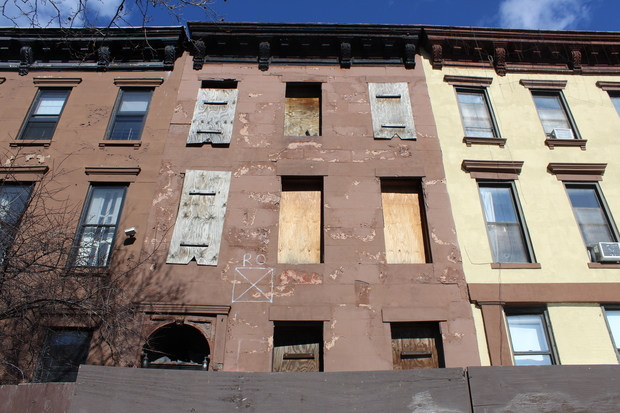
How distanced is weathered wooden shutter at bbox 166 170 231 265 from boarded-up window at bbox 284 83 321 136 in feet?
7.56

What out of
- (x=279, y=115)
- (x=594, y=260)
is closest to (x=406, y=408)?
(x=594, y=260)

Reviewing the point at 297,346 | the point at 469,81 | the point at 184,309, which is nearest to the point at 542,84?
the point at 469,81

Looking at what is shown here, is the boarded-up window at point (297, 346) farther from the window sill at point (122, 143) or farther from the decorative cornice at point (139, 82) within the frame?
A: the decorative cornice at point (139, 82)

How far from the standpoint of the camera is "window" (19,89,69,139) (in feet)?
35.5

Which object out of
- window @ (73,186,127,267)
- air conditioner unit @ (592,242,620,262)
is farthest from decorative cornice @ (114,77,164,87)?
air conditioner unit @ (592,242,620,262)

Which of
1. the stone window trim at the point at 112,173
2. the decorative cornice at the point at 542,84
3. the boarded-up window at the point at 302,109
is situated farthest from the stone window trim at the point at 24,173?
the decorative cornice at the point at 542,84

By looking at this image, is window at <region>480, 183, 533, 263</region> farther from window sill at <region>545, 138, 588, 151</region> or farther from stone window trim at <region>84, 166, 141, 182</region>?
stone window trim at <region>84, 166, 141, 182</region>

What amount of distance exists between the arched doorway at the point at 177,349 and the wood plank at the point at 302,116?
5236mm

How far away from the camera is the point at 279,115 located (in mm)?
10953

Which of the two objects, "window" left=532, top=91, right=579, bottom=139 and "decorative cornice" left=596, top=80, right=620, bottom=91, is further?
"decorative cornice" left=596, top=80, right=620, bottom=91

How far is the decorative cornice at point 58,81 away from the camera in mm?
11516

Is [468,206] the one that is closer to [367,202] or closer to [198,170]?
[367,202]

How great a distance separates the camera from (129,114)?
36.4 feet

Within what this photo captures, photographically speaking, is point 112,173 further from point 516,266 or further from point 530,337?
point 530,337
